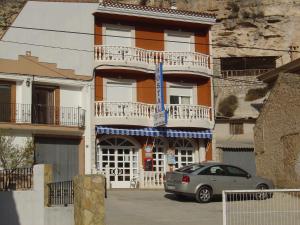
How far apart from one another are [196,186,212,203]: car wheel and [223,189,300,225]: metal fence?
8540 mm

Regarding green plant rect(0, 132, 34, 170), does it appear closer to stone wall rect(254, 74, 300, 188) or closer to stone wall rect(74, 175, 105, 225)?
stone wall rect(74, 175, 105, 225)

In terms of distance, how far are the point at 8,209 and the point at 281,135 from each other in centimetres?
1238

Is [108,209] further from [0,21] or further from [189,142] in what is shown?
[0,21]

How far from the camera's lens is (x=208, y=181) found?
22188mm

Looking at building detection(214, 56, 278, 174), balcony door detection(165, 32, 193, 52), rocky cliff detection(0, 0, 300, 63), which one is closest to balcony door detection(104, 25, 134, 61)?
balcony door detection(165, 32, 193, 52)

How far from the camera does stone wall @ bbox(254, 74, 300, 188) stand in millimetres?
23969

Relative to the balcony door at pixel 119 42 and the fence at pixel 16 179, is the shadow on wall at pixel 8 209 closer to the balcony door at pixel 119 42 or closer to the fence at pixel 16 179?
the fence at pixel 16 179

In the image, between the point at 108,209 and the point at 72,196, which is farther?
the point at 108,209

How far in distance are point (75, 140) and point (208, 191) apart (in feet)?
30.0

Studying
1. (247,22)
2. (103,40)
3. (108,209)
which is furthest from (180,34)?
(247,22)

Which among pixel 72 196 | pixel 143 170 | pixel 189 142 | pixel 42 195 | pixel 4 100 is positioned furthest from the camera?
pixel 189 142

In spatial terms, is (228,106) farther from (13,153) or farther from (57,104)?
(13,153)

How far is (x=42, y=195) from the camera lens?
17.8 m

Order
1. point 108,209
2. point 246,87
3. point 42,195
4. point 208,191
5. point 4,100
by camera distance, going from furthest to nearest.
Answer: point 246,87 < point 4,100 < point 208,191 < point 108,209 < point 42,195
